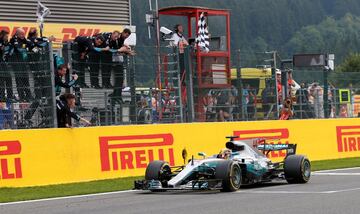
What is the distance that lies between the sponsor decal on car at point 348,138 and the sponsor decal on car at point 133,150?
Answer: 6.95m

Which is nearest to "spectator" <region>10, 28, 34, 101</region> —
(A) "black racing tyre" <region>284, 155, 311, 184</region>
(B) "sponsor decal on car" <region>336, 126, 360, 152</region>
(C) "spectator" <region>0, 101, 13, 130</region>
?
(C) "spectator" <region>0, 101, 13, 130</region>

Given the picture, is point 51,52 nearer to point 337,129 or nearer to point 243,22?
point 337,129

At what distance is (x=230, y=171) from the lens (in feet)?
47.7

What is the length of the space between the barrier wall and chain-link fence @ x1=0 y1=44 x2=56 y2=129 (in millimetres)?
433

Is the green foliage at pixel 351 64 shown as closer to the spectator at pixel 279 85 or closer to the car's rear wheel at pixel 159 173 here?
the spectator at pixel 279 85

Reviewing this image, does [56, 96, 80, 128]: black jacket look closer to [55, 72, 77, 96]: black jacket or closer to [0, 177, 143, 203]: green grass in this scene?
[55, 72, 77, 96]: black jacket

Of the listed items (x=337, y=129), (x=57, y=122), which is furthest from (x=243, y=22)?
(x=57, y=122)

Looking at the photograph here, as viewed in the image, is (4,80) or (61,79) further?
(61,79)

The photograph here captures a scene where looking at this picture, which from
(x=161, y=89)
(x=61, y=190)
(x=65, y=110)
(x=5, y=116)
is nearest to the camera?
(x=61, y=190)

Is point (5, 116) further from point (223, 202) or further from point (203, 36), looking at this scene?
point (203, 36)

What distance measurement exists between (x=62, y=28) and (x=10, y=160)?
34.5 feet

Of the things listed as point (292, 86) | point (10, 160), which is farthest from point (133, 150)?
point (292, 86)

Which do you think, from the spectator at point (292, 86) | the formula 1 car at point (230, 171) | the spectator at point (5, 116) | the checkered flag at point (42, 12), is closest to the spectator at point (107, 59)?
the checkered flag at point (42, 12)

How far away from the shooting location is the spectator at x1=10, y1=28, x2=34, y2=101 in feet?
56.7
